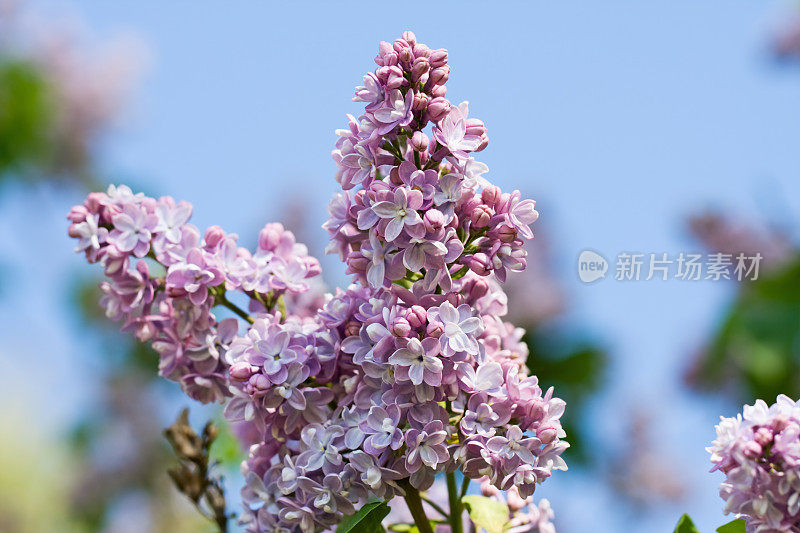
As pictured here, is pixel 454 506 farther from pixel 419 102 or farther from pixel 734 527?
pixel 419 102

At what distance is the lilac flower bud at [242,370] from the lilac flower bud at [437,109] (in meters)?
0.27

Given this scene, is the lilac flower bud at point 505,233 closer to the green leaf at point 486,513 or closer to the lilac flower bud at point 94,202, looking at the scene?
the green leaf at point 486,513

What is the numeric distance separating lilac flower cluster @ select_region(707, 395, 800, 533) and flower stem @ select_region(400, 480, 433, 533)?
250mm

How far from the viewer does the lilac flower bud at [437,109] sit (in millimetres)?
748

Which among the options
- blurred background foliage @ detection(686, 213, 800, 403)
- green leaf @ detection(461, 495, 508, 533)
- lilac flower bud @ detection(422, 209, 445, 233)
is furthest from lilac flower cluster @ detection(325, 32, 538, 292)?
blurred background foliage @ detection(686, 213, 800, 403)

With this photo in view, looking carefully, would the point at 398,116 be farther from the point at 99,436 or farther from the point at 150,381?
the point at 99,436

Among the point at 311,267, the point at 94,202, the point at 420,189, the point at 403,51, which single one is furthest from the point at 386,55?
the point at 94,202

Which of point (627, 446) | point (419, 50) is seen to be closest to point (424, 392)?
point (419, 50)

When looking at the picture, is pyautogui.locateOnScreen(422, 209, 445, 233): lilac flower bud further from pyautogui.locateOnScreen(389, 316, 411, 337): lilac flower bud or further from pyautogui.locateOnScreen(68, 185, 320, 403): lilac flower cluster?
pyautogui.locateOnScreen(68, 185, 320, 403): lilac flower cluster

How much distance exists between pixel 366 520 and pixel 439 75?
390 millimetres

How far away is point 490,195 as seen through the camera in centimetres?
75

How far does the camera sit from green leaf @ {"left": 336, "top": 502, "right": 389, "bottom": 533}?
73 cm

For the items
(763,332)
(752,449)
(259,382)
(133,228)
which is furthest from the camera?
(763,332)

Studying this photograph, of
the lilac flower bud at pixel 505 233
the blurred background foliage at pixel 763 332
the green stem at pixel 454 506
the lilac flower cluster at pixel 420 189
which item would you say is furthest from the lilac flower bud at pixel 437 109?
the blurred background foliage at pixel 763 332
